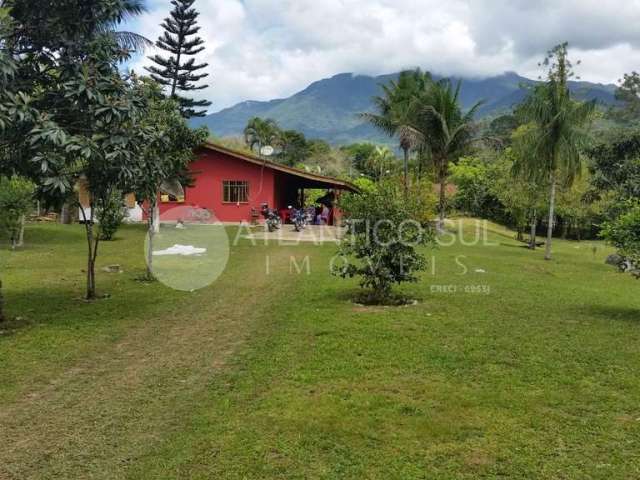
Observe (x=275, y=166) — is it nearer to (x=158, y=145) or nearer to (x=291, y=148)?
(x=158, y=145)

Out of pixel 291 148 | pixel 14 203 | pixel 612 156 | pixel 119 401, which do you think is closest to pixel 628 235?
pixel 119 401

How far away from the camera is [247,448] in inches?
157

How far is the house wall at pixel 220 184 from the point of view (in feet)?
89.6

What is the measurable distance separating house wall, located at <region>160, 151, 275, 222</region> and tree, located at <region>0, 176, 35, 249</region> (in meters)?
11.0

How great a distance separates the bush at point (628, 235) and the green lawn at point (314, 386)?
39.1 inches

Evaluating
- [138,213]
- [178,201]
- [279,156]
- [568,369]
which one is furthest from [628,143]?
[279,156]

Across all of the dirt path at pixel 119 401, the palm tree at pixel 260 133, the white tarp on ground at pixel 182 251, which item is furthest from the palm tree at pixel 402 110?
the palm tree at pixel 260 133

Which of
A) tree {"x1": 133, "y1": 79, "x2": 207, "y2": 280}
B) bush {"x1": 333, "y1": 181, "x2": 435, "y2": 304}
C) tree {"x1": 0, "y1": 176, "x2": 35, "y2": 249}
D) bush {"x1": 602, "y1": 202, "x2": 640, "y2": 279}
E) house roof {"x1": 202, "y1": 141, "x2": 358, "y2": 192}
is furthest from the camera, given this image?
house roof {"x1": 202, "y1": 141, "x2": 358, "y2": 192}

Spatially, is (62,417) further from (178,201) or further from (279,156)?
(279,156)

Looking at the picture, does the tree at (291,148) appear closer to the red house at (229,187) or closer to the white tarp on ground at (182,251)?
the red house at (229,187)

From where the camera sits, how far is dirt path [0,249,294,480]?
12.7 feet

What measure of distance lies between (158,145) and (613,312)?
778 cm

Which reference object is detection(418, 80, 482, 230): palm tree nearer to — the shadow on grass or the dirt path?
the shadow on grass

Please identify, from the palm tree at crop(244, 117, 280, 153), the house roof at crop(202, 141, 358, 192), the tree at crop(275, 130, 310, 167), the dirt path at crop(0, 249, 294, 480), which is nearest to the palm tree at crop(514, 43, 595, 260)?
the house roof at crop(202, 141, 358, 192)
